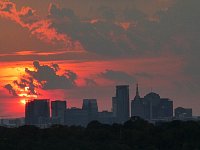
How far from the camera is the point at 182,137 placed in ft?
353

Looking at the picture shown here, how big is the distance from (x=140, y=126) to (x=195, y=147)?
23.8m

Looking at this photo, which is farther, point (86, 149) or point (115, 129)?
point (115, 129)

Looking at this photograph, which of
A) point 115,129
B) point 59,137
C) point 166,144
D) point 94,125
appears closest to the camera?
point 166,144

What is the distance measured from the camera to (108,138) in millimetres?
111562

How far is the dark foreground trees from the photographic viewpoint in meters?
100

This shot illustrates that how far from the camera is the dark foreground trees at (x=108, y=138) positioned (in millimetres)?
100438

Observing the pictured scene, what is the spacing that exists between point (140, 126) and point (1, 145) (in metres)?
30.0

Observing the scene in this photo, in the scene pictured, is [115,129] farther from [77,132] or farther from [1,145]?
[1,145]

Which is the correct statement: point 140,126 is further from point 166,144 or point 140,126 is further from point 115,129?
point 166,144

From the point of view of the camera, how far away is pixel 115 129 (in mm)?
122312

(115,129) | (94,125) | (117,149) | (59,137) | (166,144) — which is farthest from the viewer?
(94,125)

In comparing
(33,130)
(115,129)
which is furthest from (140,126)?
(33,130)

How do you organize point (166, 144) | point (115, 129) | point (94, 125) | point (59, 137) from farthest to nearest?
point (94, 125)
point (115, 129)
point (59, 137)
point (166, 144)

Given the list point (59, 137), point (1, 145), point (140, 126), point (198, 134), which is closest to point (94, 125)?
point (140, 126)
